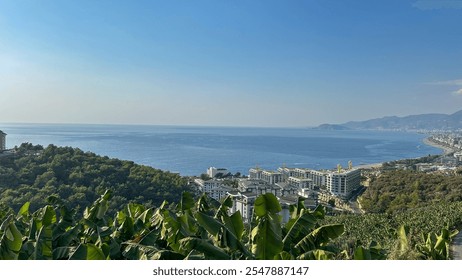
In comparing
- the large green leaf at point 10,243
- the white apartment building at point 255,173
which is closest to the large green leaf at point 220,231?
the large green leaf at point 10,243

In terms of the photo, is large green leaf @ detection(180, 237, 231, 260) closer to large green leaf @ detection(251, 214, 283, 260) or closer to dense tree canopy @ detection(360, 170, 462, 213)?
large green leaf @ detection(251, 214, 283, 260)

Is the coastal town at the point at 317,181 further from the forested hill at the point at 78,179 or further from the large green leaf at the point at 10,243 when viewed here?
the large green leaf at the point at 10,243

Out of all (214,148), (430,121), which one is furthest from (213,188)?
(430,121)

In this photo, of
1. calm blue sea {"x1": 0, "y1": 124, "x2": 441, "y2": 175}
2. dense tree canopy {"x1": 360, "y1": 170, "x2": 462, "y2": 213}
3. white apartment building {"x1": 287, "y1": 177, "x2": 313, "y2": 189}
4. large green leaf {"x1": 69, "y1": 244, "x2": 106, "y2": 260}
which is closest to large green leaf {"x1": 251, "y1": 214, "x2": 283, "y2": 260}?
large green leaf {"x1": 69, "y1": 244, "x2": 106, "y2": 260}

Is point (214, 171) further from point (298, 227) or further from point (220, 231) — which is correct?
point (220, 231)

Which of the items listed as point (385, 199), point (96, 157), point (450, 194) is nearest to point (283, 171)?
point (385, 199)

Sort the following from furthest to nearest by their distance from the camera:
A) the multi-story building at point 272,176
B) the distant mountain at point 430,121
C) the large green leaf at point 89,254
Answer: the multi-story building at point 272,176 < the distant mountain at point 430,121 < the large green leaf at point 89,254
